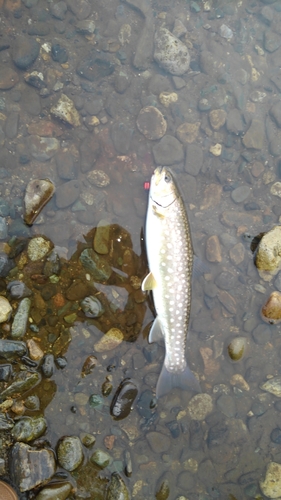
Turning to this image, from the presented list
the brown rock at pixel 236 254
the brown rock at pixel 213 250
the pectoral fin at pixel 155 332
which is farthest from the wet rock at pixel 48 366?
the brown rock at pixel 236 254

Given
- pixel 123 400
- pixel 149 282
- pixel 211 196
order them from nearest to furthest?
pixel 149 282 → pixel 123 400 → pixel 211 196

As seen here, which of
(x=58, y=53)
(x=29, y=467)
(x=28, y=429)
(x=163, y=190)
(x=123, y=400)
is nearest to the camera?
(x=29, y=467)

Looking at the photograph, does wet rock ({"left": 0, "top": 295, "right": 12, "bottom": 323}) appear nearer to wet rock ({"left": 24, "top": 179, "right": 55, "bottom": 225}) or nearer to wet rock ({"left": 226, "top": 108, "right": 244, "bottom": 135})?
wet rock ({"left": 24, "top": 179, "right": 55, "bottom": 225})

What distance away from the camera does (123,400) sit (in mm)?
4242

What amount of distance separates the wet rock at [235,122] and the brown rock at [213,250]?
134cm

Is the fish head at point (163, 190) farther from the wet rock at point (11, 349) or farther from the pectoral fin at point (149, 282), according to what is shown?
the wet rock at point (11, 349)

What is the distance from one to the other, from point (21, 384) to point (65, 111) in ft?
9.72

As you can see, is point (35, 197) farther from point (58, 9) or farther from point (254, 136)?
→ point (254, 136)

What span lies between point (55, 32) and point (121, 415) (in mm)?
4363

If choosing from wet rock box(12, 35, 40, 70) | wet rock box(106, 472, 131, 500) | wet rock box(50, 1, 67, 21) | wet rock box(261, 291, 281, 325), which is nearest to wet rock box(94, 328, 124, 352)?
wet rock box(106, 472, 131, 500)

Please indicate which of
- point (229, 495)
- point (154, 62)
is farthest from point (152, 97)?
point (229, 495)

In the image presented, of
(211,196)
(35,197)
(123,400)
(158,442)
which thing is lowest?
(158,442)

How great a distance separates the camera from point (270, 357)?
4711 millimetres

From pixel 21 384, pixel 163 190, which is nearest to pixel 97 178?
pixel 163 190
